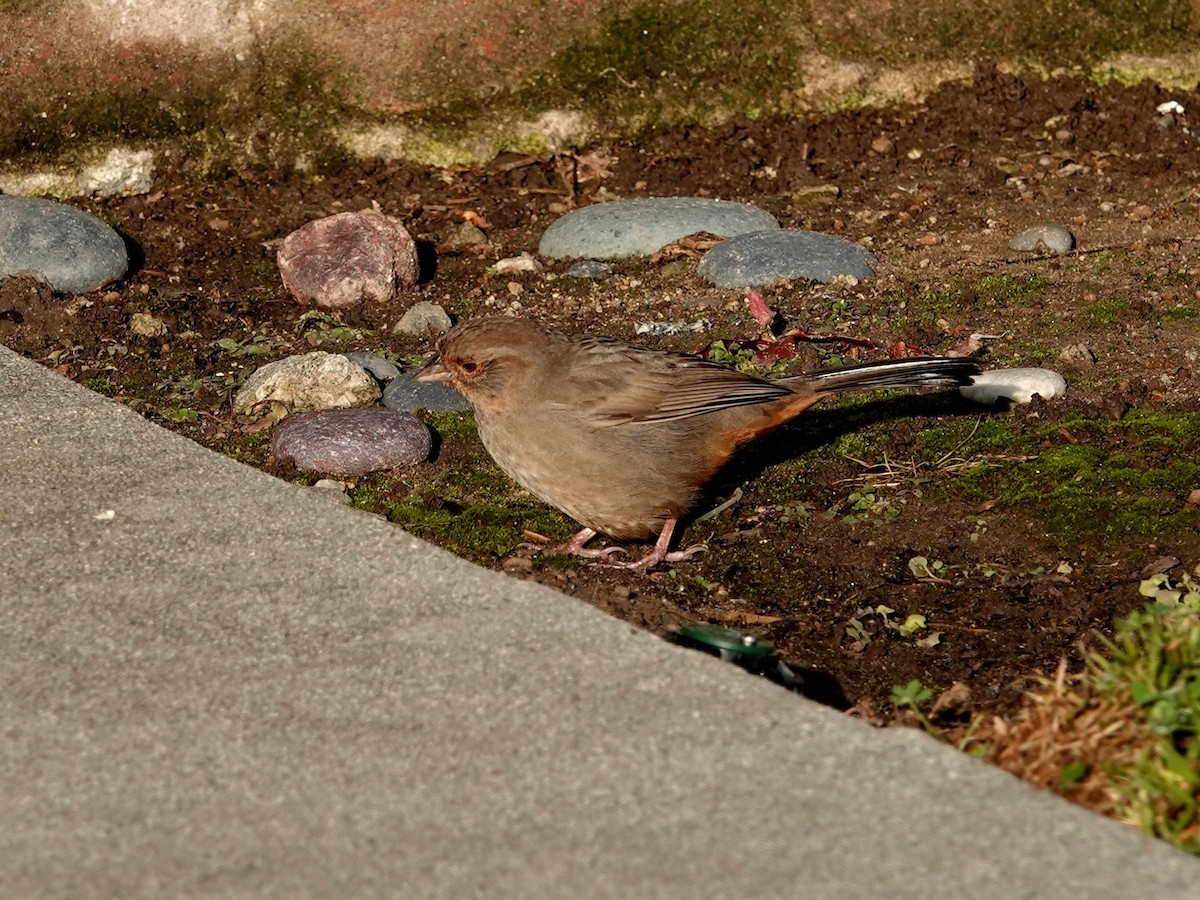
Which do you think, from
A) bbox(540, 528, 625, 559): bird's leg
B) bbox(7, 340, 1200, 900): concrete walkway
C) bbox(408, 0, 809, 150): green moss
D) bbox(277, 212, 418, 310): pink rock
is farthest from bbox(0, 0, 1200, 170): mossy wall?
bbox(7, 340, 1200, 900): concrete walkway

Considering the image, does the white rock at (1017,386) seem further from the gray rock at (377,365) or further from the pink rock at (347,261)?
the pink rock at (347,261)

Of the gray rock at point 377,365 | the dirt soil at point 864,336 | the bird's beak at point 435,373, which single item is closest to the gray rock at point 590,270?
the dirt soil at point 864,336

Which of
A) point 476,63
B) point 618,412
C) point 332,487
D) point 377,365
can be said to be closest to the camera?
point 618,412

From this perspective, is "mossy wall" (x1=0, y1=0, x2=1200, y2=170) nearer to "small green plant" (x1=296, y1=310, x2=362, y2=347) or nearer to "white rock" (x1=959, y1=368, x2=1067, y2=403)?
"small green plant" (x1=296, y1=310, x2=362, y2=347)

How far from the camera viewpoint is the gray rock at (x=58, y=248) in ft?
23.2

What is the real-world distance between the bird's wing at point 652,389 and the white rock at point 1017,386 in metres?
1.10

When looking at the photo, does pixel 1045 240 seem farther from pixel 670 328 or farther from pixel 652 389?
pixel 652 389

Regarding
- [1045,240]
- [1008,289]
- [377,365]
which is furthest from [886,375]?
[1045,240]

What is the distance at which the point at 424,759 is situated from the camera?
3277mm

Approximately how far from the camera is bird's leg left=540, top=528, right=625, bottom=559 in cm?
523

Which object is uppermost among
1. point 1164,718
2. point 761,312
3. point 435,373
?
point 1164,718

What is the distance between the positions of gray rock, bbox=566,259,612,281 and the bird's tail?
2.30 metres

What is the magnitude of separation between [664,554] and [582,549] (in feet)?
0.97

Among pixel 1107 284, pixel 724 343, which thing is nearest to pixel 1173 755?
pixel 724 343
